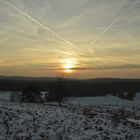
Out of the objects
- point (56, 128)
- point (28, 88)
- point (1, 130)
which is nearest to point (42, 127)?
point (56, 128)

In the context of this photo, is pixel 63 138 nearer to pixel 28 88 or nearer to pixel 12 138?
pixel 12 138

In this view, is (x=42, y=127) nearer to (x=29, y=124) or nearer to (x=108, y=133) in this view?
(x=29, y=124)

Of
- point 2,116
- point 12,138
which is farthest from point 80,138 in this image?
point 2,116

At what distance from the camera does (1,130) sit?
1727 cm

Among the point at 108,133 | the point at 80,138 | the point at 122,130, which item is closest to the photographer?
the point at 80,138

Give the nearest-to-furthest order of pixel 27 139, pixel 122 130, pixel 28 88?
1. pixel 27 139
2. pixel 122 130
3. pixel 28 88

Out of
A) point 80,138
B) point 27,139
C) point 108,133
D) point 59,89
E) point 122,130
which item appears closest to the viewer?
point 27,139

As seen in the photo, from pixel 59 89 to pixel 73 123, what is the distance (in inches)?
1535

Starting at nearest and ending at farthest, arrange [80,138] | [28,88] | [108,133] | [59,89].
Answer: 1. [80,138]
2. [108,133]
3. [28,88]
4. [59,89]

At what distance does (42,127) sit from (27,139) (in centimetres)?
399

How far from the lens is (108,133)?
743 inches

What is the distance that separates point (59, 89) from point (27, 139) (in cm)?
4522

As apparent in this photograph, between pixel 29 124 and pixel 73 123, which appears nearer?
pixel 29 124

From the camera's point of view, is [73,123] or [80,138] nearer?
[80,138]
